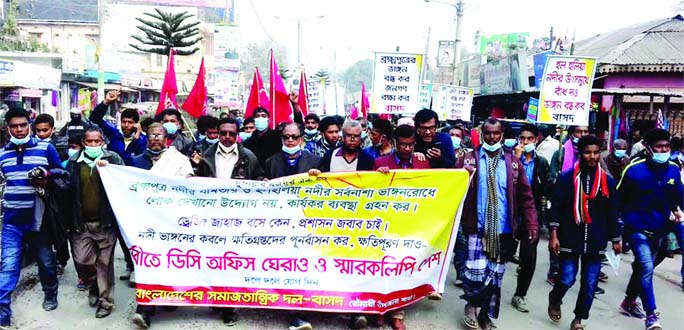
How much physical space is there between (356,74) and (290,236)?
383 feet

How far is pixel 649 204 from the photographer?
4707mm

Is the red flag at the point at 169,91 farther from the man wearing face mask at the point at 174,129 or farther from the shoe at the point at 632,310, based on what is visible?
the shoe at the point at 632,310

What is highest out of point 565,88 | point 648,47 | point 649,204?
point 648,47

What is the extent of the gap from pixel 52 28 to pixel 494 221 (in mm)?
58668

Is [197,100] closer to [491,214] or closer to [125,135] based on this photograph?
[125,135]

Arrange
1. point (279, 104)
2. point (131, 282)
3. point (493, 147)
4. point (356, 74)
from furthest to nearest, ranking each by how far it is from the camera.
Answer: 1. point (356, 74)
2. point (279, 104)
3. point (131, 282)
4. point (493, 147)

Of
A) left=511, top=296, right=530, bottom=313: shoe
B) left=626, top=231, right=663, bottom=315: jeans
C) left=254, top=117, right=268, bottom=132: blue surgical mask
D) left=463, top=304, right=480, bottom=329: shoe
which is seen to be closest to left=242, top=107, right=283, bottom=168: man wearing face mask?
left=254, top=117, right=268, bottom=132: blue surgical mask

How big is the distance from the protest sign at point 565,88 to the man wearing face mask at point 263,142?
304 cm

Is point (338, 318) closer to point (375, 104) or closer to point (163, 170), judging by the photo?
point (163, 170)

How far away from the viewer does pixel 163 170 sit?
4617 mm

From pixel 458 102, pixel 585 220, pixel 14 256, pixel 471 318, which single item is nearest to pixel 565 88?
pixel 585 220

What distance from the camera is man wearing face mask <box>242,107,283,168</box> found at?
6430 mm

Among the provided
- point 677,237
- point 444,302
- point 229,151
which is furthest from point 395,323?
point 677,237

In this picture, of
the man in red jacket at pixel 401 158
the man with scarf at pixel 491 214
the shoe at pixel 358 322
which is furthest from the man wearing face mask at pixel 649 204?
the shoe at pixel 358 322
